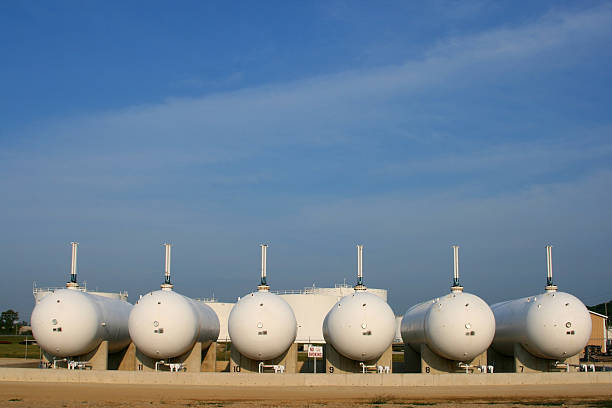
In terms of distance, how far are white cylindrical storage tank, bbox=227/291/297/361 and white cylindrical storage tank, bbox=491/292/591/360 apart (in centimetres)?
1068

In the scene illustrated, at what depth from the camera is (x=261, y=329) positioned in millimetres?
29797

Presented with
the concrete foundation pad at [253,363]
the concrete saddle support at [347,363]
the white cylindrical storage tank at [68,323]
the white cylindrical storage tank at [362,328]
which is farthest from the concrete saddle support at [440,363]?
the white cylindrical storage tank at [68,323]

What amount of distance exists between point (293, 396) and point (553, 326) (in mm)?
12992

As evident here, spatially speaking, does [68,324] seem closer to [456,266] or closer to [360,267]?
[360,267]

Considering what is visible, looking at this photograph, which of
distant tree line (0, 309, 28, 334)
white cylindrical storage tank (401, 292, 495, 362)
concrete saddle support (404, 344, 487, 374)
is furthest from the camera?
distant tree line (0, 309, 28, 334)

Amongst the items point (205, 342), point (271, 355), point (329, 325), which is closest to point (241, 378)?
point (271, 355)

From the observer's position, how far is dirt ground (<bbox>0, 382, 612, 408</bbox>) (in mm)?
21375

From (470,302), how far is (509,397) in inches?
256

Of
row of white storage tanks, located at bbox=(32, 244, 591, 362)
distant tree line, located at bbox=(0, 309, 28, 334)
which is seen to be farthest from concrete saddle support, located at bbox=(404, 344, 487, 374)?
distant tree line, located at bbox=(0, 309, 28, 334)

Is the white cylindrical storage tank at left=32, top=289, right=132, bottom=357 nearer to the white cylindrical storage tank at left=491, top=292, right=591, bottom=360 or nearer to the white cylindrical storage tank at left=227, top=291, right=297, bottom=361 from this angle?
the white cylindrical storage tank at left=227, top=291, right=297, bottom=361

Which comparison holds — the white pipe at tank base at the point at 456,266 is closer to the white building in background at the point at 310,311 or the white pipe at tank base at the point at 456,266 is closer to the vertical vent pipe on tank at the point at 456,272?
the vertical vent pipe on tank at the point at 456,272

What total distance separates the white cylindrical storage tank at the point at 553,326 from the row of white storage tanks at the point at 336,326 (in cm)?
4

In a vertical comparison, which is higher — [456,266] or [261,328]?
[456,266]

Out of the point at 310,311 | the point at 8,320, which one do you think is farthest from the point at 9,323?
the point at 310,311
